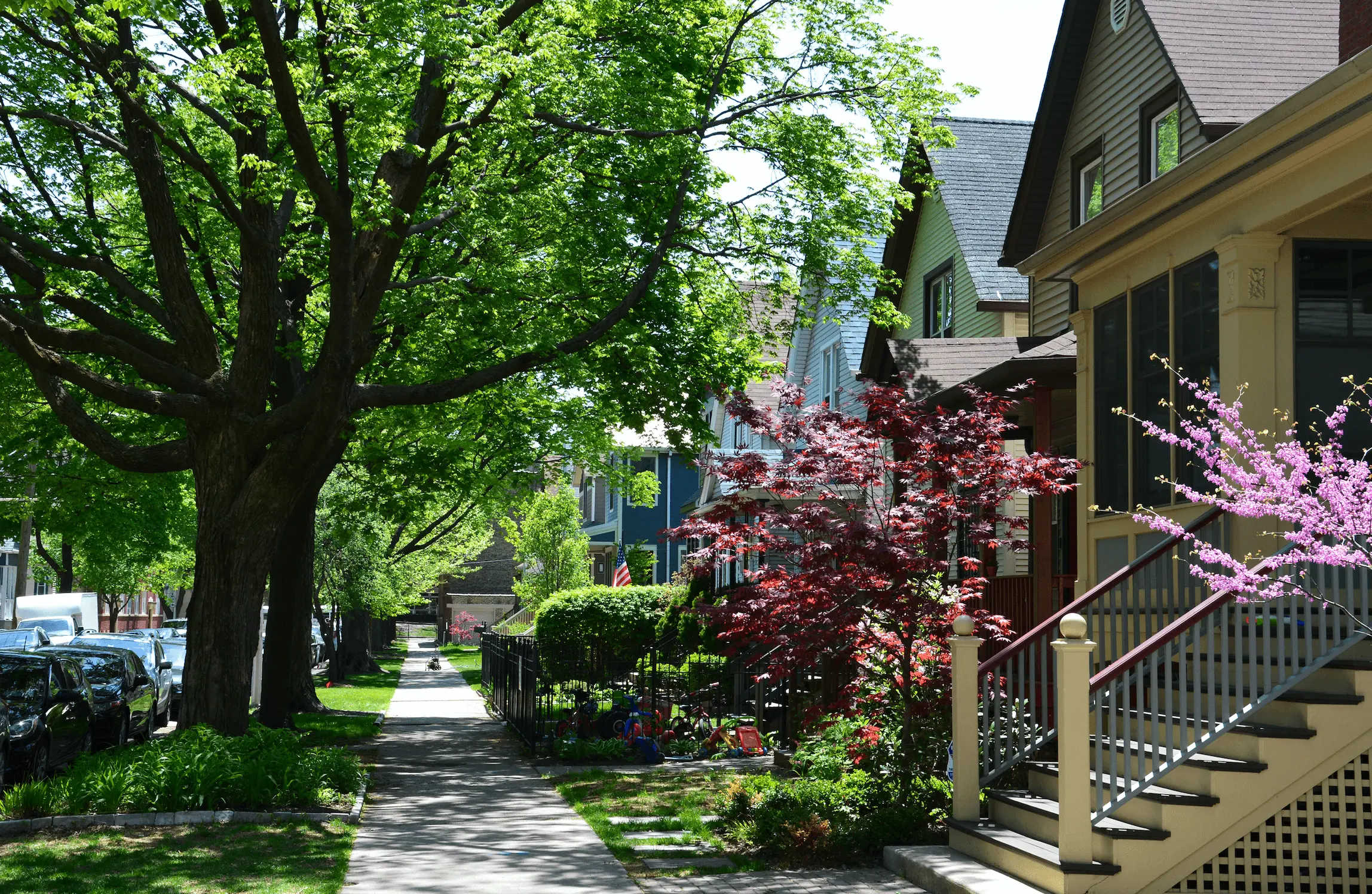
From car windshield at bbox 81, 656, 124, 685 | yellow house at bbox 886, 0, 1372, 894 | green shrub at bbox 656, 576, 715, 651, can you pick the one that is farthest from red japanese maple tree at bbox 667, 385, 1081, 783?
green shrub at bbox 656, 576, 715, 651

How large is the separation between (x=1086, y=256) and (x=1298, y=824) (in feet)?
19.5

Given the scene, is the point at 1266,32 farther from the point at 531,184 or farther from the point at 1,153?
the point at 1,153

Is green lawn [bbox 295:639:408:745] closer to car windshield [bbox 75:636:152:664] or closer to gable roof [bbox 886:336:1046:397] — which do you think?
car windshield [bbox 75:636:152:664]

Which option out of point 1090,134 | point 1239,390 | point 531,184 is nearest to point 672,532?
point 1239,390

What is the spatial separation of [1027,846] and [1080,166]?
474 inches

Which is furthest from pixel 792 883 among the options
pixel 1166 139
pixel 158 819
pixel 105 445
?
pixel 1166 139

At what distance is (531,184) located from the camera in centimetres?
1753

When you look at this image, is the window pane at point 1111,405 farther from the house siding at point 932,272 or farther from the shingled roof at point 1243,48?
the house siding at point 932,272

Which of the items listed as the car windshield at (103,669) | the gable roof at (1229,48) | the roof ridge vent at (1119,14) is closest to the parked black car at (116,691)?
the car windshield at (103,669)

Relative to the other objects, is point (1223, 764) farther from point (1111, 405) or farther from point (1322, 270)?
point (1111, 405)

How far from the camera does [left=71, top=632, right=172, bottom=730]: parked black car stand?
2436cm

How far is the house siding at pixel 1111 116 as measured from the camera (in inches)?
653

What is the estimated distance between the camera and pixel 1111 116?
1783 centimetres

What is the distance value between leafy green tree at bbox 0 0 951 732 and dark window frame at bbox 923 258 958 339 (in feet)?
15.5
